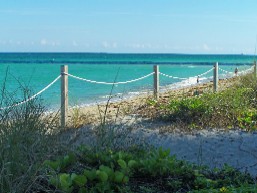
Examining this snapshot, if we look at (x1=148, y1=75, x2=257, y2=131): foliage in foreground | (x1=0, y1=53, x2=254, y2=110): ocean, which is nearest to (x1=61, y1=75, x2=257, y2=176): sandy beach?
(x1=148, y1=75, x2=257, y2=131): foliage in foreground

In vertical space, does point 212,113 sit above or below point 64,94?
below

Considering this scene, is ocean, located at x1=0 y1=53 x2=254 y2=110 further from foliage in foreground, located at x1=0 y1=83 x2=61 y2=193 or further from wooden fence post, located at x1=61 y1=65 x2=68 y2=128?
foliage in foreground, located at x1=0 y1=83 x2=61 y2=193

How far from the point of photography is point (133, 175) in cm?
507

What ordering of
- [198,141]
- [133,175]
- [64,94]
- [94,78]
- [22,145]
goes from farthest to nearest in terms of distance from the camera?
[94,78]
[64,94]
[198,141]
[133,175]
[22,145]

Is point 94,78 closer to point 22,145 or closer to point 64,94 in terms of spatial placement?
point 64,94

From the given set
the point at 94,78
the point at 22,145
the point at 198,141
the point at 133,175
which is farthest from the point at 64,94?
the point at 94,78

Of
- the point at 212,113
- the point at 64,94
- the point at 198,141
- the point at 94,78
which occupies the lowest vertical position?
the point at 94,78

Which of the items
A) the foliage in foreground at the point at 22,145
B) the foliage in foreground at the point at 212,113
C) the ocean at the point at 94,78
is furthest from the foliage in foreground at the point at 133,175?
the foliage in foreground at the point at 212,113

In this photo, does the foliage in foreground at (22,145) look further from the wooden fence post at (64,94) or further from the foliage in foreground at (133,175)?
the wooden fence post at (64,94)

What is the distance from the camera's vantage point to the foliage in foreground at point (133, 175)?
447 cm

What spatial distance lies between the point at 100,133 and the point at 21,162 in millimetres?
1998

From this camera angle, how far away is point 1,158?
4.40 m

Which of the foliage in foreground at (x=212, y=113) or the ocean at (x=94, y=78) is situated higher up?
the foliage in foreground at (x=212, y=113)

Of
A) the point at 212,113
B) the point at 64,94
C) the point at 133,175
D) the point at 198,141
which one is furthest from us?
the point at 212,113
